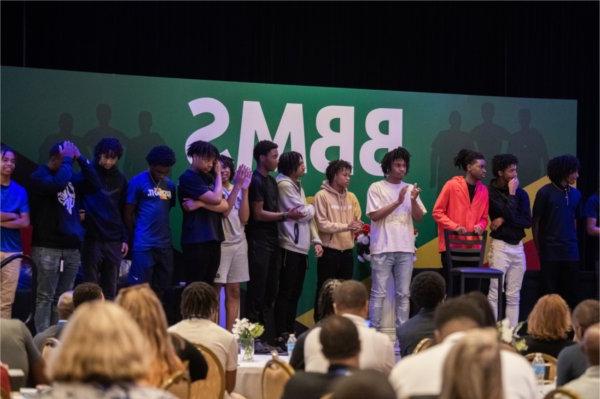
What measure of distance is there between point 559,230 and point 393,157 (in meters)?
1.76

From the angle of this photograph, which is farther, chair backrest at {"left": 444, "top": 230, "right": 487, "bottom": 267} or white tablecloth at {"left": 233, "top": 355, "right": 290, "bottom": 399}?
chair backrest at {"left": 444, "top": 230, "right": 487, "bottom": 267}

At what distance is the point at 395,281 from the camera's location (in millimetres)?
9078

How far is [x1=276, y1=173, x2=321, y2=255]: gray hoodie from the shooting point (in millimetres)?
8609

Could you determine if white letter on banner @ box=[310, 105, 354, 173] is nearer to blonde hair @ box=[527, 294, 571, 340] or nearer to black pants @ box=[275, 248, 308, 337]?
black pants @ box=[275, 248, 308, 337]

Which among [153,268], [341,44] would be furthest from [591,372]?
[341,44]

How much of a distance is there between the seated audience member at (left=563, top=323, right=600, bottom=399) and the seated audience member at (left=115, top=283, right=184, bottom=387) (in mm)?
1622

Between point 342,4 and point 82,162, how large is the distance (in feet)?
13.1

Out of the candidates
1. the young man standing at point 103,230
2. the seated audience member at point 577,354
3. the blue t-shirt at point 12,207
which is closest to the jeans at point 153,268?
the young man standing at point 103,230

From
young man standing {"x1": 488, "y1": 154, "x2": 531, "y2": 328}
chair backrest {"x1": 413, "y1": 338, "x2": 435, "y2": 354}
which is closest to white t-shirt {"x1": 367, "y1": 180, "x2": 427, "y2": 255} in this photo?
young man standing {"x1": 488, "y1": 154, "x2": 531, "y2": 328}

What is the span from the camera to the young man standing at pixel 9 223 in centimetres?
777

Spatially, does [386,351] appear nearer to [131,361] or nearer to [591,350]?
[591,350]

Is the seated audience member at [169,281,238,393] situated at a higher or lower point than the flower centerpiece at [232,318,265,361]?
higher

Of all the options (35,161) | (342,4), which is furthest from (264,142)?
(342,4)

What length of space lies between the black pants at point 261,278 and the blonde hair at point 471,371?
18.2 feet
